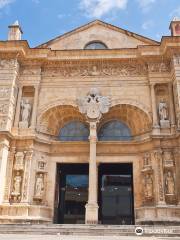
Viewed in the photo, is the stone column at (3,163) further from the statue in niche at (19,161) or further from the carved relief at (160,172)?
the carved relief at (160,172)

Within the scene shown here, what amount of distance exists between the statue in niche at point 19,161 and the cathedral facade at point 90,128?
5cm

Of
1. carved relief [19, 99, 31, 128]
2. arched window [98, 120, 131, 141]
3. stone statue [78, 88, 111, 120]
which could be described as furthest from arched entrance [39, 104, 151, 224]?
carved relief [19, 99, 31, 128]

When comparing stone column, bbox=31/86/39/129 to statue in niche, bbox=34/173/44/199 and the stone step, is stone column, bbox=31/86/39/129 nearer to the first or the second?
statue in niche, bbox=34/173/44/199

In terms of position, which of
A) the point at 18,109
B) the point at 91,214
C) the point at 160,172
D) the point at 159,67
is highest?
the point at 159,67

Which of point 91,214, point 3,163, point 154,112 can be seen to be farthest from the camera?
point 154,112

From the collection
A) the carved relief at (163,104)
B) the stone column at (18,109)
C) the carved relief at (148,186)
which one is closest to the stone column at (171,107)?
the carved relief at (163,104)

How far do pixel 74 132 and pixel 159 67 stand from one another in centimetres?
566

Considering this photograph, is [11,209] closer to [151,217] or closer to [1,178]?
[1,178]

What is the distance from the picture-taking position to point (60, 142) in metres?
15.3

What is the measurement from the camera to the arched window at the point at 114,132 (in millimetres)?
15688

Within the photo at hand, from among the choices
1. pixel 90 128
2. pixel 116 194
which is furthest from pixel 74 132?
pixel 116 194

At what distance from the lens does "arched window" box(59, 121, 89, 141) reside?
51.9 ft

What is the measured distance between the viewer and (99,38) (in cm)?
1752

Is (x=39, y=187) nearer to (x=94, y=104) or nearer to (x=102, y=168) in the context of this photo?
(x=102, y=168)
